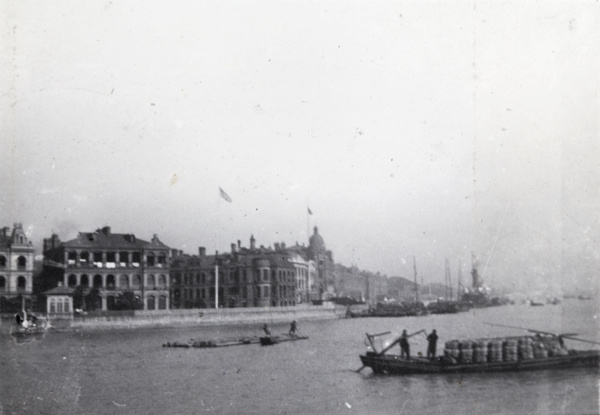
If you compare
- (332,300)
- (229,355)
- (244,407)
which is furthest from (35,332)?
(332,300)

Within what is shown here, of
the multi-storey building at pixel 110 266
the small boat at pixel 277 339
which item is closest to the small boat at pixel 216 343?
the small boat at pixel 277 339

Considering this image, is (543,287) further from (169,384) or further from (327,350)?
(327,350)

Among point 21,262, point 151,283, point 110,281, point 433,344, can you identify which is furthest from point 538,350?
point 151,283

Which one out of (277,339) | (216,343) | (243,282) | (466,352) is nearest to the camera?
(466,352)

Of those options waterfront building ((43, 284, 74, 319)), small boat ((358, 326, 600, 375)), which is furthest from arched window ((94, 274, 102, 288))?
small boat ((358, 326, 600, 375))

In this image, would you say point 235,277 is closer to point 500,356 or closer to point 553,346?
point 500,356

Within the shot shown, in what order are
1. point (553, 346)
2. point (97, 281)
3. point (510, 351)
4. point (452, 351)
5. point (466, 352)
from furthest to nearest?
point (97, 281)
point (452, 351)
point (466, 352)
point (510, 351)
point (553, 346)

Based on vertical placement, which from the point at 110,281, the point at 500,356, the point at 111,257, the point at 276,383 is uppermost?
the point at 111,257
